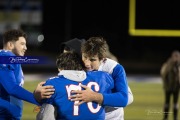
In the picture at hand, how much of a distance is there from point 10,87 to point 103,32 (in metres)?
27.2

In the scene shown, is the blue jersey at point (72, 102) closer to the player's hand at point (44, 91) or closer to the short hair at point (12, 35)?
the player's hand at point (44, 91)

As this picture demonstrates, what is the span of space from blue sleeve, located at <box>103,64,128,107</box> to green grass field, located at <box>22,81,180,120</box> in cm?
211

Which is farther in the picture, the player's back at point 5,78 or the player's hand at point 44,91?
the player's back at point 5,78

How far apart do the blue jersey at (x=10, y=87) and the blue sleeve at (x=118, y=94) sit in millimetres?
507

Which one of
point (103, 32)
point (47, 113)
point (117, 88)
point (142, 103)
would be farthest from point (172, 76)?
point (103, 32)

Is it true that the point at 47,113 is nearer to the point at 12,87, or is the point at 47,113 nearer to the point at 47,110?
the point at 47,110

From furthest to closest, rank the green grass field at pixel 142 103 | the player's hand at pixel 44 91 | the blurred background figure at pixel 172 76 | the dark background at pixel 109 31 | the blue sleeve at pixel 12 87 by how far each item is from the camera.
Answer: the dark background at pixel 109 31, the green grass field at pixel 142 103, the blurred background figure at pixel 172 76, the blue sleeve at pixel 12 87, the player's hand at pixel 44 91

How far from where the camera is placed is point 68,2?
33.8 meters

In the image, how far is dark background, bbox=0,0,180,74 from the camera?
27.1 metres

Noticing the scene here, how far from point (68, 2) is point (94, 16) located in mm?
2211

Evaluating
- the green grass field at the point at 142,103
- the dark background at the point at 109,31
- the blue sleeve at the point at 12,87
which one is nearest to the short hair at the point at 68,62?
the blue sleeve at the point at 12,87

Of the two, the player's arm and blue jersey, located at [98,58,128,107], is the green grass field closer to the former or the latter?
blue jersey, located at [98,58,128,107]

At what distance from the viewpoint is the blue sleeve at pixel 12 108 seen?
340cm

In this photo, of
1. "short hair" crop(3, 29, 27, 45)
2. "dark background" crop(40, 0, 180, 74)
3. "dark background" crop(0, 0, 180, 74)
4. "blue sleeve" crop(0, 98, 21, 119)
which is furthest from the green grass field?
"dark background" crop(0, 0, 180, 74)
